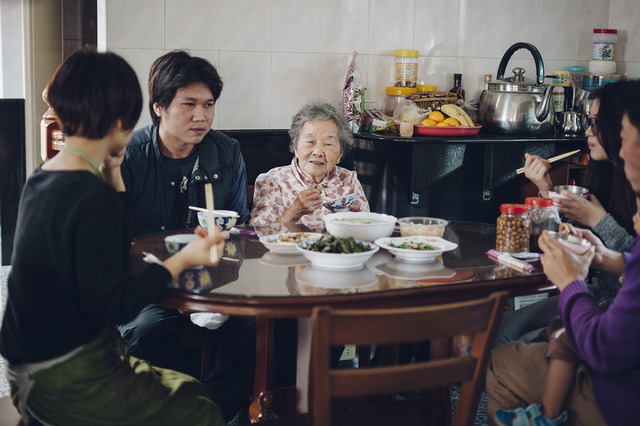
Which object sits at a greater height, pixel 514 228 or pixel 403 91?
pixel 403 91

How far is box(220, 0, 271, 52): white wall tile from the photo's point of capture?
3430 millimetres

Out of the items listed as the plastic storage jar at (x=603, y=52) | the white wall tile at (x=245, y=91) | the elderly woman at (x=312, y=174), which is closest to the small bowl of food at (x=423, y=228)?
the elderly woman at (x=312, y=174)

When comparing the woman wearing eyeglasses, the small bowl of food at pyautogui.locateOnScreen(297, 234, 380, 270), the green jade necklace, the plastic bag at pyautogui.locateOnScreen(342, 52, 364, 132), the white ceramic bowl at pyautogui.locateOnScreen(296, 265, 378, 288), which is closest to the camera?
the green jade necklace

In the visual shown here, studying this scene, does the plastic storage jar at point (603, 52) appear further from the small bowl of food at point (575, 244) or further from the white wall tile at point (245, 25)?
the small bowl of food at point (575, 244)

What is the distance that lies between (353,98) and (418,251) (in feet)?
6.10

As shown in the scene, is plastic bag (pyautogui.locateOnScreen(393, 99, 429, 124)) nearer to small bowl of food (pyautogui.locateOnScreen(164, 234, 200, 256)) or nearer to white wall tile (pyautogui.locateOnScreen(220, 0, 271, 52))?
white wall tile (pyautogui.locateOnScreen(220, 0, 271, 52))

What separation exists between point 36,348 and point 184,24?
2.29 m

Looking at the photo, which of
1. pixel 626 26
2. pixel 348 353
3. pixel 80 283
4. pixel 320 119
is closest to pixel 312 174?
pixel 320 119

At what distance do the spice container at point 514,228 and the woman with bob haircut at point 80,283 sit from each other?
3.28 ft

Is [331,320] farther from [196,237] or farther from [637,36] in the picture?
[637,36]

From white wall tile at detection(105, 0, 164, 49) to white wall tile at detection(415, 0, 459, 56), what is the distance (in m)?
1.46

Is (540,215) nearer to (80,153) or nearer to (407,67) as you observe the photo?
(80,153)

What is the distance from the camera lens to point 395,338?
1232 mm

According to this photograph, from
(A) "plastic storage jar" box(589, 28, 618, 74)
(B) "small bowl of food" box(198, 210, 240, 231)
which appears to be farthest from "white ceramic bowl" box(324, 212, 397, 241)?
(A) "plastic storage jar" box(589, 28, 618, 74)
